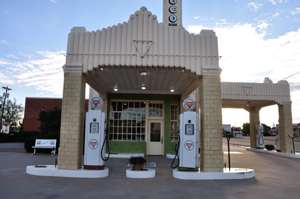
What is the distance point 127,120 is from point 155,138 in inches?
74.9

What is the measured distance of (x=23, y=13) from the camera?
382 inches

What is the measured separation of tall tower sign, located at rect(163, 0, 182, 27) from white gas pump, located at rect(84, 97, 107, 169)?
635 cm

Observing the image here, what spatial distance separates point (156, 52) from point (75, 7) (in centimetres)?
399

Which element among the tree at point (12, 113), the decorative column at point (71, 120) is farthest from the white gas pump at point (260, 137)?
the tree at point (12, 113)

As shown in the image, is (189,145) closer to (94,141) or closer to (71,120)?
(94,141)

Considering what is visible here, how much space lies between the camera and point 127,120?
1394 centimetres

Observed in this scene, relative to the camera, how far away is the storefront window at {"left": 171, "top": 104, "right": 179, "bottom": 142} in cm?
1397

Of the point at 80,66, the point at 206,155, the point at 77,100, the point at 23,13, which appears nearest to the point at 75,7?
the point at 23,13

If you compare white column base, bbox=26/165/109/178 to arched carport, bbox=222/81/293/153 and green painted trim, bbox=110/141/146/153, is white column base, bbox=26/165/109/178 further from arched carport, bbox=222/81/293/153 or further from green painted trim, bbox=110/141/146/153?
arched carport, bbox=222/81/293/153

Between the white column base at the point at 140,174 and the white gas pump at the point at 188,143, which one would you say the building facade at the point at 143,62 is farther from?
the white column base at the point at 140,174

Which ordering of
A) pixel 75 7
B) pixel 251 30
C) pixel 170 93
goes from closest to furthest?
pixel 75 7
pixel 251 30
pixel 170 93

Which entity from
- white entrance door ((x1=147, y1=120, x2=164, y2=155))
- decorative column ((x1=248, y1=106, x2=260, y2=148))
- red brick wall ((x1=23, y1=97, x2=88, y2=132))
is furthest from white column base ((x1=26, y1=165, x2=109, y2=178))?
red brick wall ((x1=23, y1=97, x2=88, y2=132))

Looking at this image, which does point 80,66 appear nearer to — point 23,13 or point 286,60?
point 23,13

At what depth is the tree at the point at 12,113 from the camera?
133 feet
